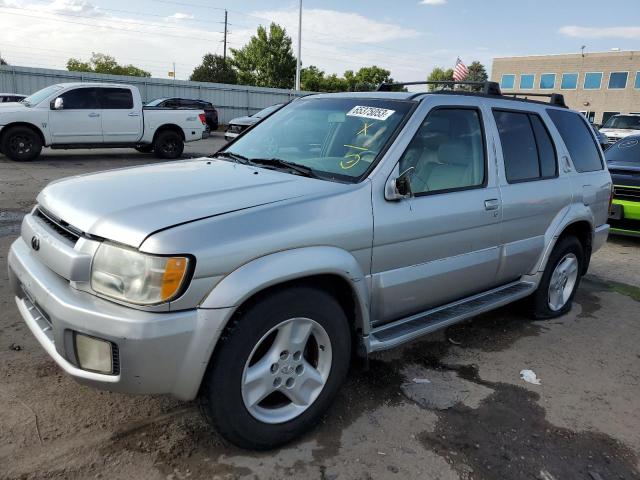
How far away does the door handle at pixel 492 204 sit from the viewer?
349 centimetres

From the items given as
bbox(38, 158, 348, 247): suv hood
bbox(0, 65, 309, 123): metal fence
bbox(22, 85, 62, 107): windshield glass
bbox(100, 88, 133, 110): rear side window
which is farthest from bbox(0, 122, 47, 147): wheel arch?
bbox(0, 65, 309, 123): metal fence

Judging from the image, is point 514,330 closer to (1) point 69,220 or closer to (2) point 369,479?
(2) point 369,479

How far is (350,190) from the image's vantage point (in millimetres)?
2766

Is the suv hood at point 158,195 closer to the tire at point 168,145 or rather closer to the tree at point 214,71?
the tire at point 168,145

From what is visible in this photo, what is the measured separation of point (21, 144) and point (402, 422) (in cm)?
1211

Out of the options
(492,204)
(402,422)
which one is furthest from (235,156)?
(402,422)

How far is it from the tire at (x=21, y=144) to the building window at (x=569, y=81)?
51752mm

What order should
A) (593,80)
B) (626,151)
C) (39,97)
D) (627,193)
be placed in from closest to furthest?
1. (627,193)
2. (626,151)
3. (39,97)
4. (593,80)

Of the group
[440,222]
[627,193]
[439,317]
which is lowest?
[439,317]

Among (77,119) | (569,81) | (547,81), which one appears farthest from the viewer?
(547,81)

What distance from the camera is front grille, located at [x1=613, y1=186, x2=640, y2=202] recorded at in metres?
7.14

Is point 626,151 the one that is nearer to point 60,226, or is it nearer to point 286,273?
point 286,273

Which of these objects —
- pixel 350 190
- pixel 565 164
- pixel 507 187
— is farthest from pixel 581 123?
pixel 350 190

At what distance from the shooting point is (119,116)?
13227mm
